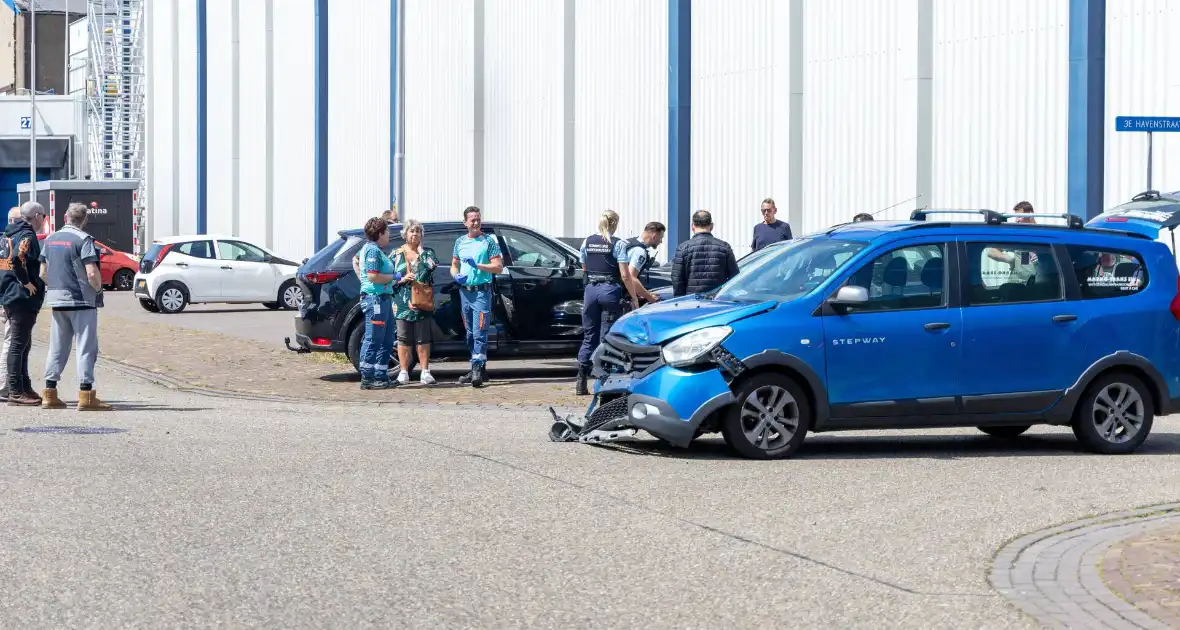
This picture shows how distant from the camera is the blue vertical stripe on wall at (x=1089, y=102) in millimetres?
20344

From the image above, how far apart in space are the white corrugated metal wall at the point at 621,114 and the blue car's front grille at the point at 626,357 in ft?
56.6

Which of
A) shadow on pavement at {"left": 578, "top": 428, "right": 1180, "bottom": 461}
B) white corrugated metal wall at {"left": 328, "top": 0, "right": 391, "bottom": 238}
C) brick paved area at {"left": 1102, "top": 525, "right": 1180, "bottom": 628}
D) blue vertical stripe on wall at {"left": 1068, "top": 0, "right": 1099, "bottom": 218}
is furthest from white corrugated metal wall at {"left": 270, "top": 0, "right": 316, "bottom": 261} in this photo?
brick paved area at {"left": 1102, "top": 525, "right": 1180, "bottom": 628}

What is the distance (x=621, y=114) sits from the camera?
2997 cm

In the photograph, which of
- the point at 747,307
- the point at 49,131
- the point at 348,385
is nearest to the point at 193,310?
the point at 348,385

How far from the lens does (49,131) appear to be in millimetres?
88750

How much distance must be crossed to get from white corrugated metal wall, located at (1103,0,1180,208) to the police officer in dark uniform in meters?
7.97

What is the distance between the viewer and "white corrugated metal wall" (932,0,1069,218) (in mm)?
20984

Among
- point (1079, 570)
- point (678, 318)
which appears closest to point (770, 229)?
point (678, 318)

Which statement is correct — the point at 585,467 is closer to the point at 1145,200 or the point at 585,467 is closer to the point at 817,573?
the point at 817,573

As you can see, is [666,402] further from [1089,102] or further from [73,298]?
[1089,102]

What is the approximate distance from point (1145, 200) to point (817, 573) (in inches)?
481

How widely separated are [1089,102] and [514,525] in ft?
47.4

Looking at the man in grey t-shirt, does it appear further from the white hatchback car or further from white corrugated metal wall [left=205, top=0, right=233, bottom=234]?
white corrugated metal wall [left=205, top=0, right=233, bottom=234]

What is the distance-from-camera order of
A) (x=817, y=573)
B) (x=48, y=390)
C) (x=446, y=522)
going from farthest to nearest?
(x=48, y=390) → (x=446, y=522) → (x=817, y=573)
